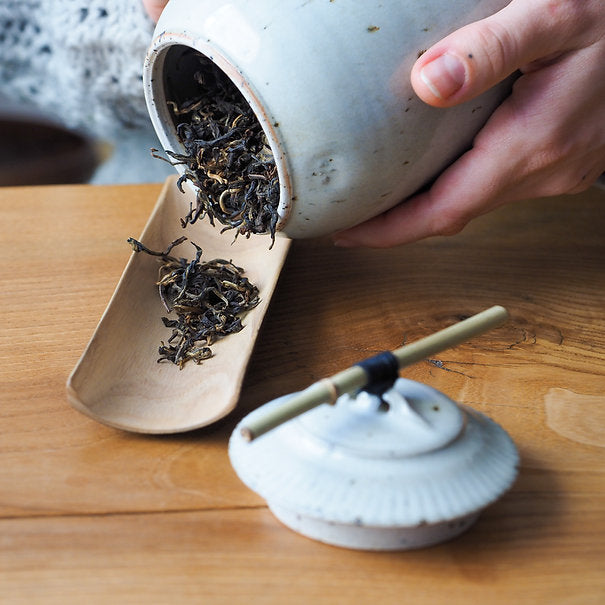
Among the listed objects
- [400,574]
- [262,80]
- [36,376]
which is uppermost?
[262,80]

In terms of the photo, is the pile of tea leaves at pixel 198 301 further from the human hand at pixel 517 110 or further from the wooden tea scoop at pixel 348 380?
the wooden tea scoop at pixel 348 380

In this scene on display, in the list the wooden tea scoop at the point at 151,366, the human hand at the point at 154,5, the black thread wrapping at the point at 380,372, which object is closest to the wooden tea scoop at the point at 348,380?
the black thread wrapping at the point at 380,372

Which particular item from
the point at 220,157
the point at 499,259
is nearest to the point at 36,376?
the point at 220,157

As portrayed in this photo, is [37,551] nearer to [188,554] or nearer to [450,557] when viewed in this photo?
[188,554]

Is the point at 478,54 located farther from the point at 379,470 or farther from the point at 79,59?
the point at 79,59

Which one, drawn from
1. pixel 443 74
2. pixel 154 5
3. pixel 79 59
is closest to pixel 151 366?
pixel 443 74

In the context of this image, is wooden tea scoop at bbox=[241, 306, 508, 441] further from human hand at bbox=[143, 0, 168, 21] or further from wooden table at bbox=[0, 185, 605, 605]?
human hand at bbox=[143, 0, 168, 21]
